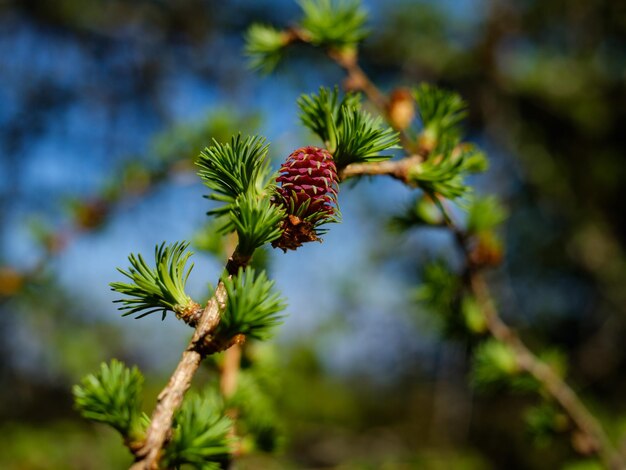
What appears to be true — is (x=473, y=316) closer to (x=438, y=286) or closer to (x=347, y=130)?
(x=438, y=286)


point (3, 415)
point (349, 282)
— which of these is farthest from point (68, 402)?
point (349, 282)

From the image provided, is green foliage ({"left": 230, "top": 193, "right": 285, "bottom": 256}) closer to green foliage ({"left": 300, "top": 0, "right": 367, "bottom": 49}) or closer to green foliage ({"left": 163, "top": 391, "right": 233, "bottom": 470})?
green foliage ({"left": 163, "top": 391, "right": 233, "bottom": 470})

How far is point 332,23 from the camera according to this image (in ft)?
1.52

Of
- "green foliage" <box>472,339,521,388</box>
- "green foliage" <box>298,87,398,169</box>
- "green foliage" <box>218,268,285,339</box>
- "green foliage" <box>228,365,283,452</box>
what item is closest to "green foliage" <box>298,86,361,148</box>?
"green foliage" <box>298,87,398,169</box>

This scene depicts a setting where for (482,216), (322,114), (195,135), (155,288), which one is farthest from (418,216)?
(195,135)

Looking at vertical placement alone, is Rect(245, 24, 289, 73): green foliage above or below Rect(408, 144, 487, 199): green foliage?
above

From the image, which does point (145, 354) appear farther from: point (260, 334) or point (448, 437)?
point (260, 334)

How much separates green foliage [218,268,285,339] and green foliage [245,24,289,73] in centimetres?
28

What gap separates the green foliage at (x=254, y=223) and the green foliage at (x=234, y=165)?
0.06 ft

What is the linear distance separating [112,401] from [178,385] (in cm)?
5

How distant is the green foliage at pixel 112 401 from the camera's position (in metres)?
0.25

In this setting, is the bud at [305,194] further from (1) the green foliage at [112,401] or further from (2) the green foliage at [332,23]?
(2) the green foliage at [332,23]

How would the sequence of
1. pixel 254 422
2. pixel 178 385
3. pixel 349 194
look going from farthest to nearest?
pixel 349 194 → pixel 254 422 → pixel 178 385

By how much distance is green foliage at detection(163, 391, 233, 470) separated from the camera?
0.24 meters
